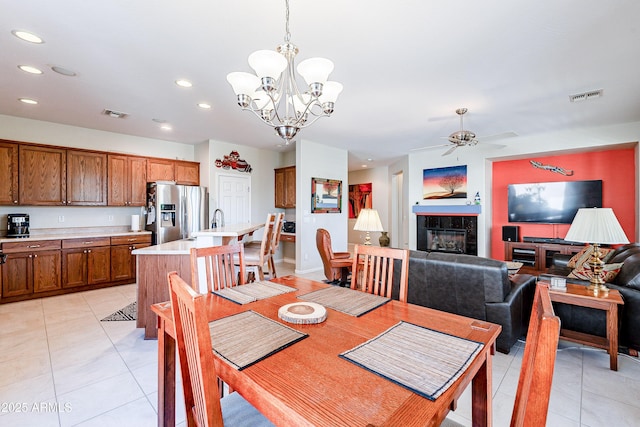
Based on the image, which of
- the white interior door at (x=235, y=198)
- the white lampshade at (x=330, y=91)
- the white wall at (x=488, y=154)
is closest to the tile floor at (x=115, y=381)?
the white lampshade at (x=330, y=91)

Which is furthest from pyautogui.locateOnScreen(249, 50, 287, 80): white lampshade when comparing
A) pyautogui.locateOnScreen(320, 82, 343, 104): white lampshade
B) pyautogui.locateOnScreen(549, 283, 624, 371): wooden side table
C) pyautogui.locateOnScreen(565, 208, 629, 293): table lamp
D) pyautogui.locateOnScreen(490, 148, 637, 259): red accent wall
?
pyautogui.locateOnScreen(490, 148, 637, 259): red accent wall

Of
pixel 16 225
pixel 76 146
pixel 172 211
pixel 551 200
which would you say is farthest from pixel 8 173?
pixel 551 200

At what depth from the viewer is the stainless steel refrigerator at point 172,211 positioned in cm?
501

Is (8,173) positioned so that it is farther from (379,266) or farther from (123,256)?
(379,266)

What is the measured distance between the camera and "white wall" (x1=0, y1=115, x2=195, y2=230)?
434 cm

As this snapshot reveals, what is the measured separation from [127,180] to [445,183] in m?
6.31

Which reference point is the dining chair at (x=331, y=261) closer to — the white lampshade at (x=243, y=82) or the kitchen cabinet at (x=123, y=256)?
the white lampshade at (x=243, y=82)

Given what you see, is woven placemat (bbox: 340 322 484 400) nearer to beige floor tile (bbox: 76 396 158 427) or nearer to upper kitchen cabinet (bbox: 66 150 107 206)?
beige floor tile (bbox: 76 396 158 427)

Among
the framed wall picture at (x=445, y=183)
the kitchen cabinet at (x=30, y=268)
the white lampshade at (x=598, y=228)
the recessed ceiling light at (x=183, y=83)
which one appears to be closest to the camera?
the white lampshade at (x=598, y=228)

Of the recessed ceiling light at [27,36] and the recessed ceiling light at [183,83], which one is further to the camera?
the recessed ceiling light at [183,83]

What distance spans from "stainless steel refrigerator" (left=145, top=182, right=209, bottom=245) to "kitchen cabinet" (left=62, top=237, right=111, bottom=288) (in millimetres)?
741

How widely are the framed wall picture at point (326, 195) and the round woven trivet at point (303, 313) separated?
14.2 feet

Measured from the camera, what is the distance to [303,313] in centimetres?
138

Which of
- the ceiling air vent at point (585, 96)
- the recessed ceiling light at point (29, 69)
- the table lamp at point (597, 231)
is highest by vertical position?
the recessed ceiling light at point (29, 69)
